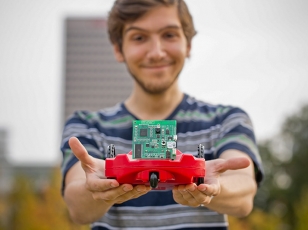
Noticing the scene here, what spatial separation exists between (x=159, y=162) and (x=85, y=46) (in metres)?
143

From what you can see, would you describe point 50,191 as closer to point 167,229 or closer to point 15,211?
point 15,211

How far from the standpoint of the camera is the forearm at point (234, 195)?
3.69 metres

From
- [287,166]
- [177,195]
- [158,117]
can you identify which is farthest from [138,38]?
[287,166]

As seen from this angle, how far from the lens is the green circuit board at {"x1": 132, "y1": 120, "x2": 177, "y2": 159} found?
10.2 feet

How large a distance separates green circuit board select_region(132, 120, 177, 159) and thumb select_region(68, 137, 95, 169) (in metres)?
0.32

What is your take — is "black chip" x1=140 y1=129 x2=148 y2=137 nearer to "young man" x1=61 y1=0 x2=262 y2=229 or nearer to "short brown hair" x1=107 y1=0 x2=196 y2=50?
"young man" x1=61 y1=0 x2=262 y2=229

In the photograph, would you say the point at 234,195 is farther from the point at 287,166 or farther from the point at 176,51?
the point at 287,166

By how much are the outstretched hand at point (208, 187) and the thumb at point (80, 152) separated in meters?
0.58

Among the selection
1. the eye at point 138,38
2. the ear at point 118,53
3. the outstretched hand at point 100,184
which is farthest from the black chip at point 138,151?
the ear at point 118,53

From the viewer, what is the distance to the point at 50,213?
29.3 metres

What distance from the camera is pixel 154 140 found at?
3156 mm

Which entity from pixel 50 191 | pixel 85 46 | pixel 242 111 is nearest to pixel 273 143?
pixel 50 191

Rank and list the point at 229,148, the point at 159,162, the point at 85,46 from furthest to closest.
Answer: the point at 85,46, the point at 229,148, the point at 159,162

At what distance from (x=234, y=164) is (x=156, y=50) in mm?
1459
